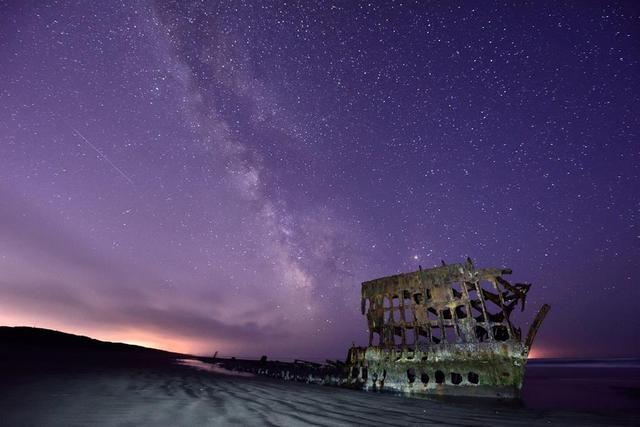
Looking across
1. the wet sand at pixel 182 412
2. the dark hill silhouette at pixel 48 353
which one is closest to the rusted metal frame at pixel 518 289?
the wet sand at pixel 182 412

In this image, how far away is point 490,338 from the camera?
14078 millimetres

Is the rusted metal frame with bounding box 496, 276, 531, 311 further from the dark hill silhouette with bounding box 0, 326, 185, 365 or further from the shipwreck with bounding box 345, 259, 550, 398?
the dark hill silhouette with bounding box 0, 326, 185, 365

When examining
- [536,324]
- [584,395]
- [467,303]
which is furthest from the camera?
Result: [584,395]

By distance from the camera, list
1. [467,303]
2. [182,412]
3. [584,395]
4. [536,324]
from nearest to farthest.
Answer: [182,412]
[536,324]
[467,303]
[584,395]

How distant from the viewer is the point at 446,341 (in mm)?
15062

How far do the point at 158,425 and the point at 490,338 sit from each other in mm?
14284

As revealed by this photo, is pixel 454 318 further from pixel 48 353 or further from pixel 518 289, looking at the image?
pixel 48 353

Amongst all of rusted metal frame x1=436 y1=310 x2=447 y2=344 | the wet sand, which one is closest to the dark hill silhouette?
the wet sand

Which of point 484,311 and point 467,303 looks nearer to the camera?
point 484,311

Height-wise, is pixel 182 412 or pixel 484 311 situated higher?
pixel 484 311

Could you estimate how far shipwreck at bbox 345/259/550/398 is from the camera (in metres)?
13.5

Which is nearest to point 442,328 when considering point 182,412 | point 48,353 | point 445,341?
point 445,341

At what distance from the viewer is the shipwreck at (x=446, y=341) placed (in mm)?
13477

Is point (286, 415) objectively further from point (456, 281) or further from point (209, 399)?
point (456, 281)
